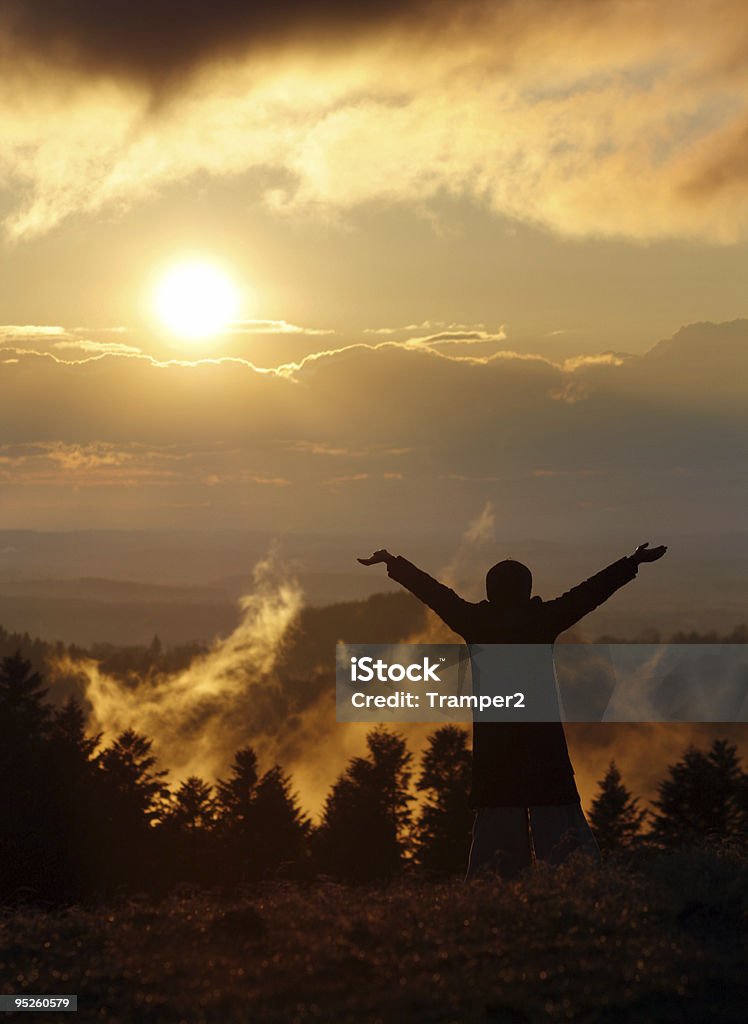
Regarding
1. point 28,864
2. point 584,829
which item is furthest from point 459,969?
point 28,864

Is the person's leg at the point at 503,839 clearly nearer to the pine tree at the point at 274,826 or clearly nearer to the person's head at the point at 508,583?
the person's head at the point at 508,583

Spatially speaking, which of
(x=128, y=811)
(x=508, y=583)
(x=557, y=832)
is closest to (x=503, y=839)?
(x=557, y=832)

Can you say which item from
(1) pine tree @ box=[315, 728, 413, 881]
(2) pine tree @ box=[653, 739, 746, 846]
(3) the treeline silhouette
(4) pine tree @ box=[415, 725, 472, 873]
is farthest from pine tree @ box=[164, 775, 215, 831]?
(2) pine tree @ box=[653, 739, 746, 846]

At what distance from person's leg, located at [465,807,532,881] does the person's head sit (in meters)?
2.58

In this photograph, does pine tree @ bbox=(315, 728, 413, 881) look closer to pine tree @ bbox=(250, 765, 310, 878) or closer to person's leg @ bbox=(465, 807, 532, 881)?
pine tree @ bbox=(250, 765, 310, 878)

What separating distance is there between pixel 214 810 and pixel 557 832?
67252 mm

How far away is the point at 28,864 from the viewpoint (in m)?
49.0

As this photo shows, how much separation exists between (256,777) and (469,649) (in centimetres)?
8155

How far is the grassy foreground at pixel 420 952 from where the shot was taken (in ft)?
32.3

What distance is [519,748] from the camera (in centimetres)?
1494

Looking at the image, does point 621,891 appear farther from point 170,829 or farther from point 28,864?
point 170,829

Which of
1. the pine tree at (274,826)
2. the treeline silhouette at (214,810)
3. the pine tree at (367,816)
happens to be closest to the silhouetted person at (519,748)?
the treeline silhouette at (214,810)

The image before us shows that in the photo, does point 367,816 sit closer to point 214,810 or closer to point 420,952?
point 214,810

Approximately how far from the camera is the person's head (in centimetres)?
1538
